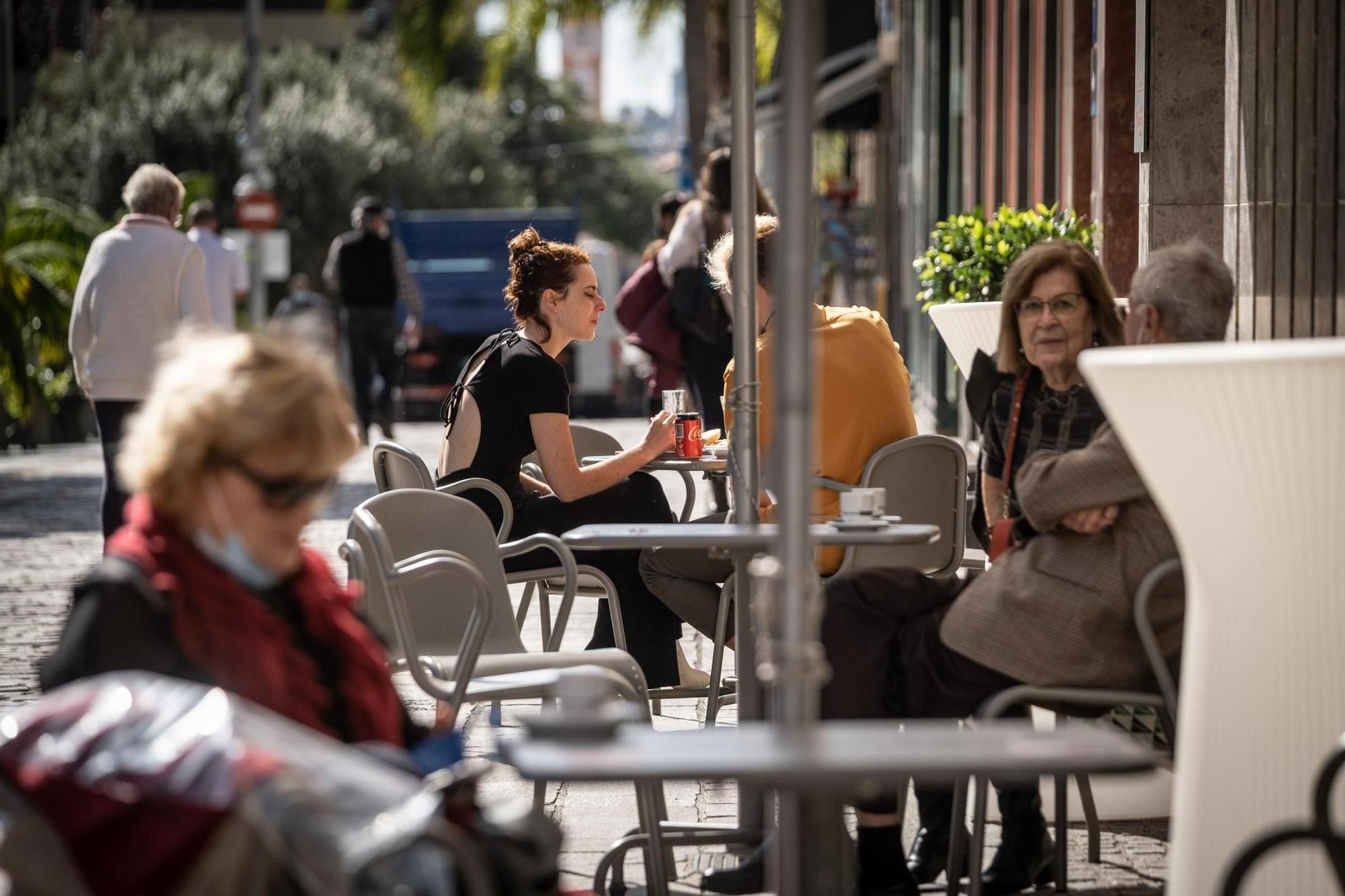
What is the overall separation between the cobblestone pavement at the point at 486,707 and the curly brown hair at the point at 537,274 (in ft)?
4.18

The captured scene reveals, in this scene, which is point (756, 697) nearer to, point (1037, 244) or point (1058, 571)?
point (1058, 571)

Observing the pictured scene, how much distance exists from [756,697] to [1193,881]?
1611 mm

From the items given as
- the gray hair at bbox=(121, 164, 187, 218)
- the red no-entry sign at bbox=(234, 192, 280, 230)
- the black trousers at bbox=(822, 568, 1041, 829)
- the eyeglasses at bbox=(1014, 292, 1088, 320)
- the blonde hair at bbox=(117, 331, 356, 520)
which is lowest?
the black trousers at bbox=(822, 568, 1041, 829)

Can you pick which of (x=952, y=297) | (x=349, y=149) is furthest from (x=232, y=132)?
(x=952, y=297)

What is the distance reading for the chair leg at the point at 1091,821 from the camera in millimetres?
4766

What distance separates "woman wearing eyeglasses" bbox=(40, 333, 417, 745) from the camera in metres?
2.79

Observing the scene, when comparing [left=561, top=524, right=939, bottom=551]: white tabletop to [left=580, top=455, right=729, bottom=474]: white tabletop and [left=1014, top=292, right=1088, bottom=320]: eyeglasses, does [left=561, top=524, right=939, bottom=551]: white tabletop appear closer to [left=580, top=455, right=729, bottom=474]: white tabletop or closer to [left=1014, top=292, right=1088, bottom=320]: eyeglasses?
[left=1014, top=292, right=1088, bottom=320]: eyeglasses

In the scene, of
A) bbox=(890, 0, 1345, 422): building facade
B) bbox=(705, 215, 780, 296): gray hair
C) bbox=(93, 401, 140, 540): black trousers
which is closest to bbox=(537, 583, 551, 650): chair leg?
bbox=(705, 215, 780, 296): gray hair

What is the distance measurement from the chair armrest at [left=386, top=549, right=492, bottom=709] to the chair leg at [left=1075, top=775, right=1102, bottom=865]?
148 centimetres

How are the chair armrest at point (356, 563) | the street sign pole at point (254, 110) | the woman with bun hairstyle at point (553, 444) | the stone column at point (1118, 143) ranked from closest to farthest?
the chair armrest at point (356, 563), the woman with bun hairstyle at point (553, 444), the stone column at point (1118, 143), the street sign pole at point (254, 110)

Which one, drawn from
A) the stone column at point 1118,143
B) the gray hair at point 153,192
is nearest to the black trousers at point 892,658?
the stone column at point 1118,143

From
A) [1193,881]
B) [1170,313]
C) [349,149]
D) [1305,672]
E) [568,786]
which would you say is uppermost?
[349,149]

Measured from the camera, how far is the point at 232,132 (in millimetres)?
39156

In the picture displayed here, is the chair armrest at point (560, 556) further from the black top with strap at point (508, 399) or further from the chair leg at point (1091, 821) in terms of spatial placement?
the chair leg at point (1091, 821)
